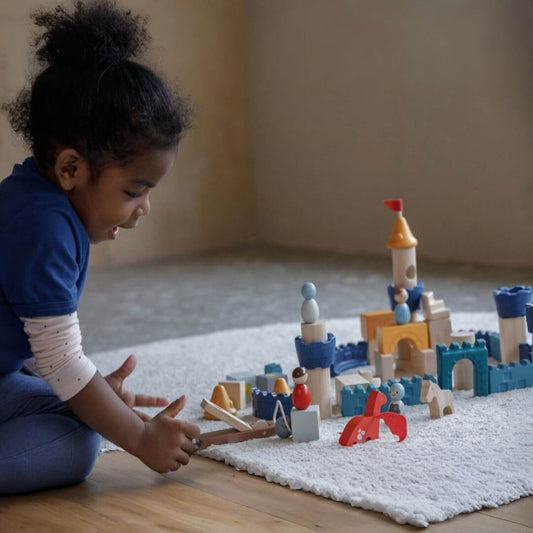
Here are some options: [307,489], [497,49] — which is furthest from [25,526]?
[497,49]

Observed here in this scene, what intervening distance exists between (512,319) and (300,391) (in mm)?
474

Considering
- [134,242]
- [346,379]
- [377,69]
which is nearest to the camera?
[346,379]

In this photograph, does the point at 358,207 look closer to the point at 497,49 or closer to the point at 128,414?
the point at 497,49

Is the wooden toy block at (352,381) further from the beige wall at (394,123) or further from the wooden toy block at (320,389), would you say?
the beige wall at (394,123)

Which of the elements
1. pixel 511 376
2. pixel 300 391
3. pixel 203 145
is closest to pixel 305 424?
→ pixel 300 391

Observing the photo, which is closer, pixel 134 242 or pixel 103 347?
pixel 103 347

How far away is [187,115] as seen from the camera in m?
1.17

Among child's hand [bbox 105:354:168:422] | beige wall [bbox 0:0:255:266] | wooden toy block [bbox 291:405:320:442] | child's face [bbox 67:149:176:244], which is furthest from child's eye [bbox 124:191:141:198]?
beige wall [bbox 0:0:255:266]

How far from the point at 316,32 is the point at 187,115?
2369 millimetres

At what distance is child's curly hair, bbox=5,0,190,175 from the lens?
1085 mm

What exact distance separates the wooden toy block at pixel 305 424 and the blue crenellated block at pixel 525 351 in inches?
17.2

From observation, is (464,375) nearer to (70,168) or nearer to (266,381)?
(266,381)

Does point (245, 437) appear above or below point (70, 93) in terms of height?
below

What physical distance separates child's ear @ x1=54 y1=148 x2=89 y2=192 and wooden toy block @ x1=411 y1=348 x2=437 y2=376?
68cm
